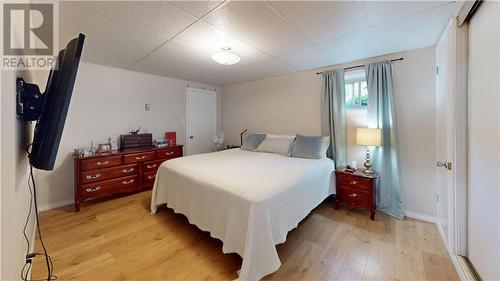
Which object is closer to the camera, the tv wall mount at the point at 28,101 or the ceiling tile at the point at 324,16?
the tv wall mount at the point at 28,101

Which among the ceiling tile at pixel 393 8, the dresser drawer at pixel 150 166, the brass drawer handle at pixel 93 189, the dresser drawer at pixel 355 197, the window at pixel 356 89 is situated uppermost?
the ceiling tile at pixel 393 8

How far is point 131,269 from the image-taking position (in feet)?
5.44

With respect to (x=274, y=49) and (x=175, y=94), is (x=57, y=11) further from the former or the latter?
(x=175, y=94)

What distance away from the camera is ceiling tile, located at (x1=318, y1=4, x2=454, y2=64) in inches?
70.9

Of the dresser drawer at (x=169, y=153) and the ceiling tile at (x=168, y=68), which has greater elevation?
the ceiling tile at (x=168, y=68)

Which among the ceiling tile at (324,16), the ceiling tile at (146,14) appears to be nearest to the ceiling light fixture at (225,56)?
the ceiling tile at (146,14)

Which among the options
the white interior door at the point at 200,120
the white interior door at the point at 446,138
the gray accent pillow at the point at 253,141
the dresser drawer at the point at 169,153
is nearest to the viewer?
the white interior door at the point at 446,138

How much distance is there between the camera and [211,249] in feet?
6.32

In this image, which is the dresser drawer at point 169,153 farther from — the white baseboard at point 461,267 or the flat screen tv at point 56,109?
the white baseboard at point 461,267

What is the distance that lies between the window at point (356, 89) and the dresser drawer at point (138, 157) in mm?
3443

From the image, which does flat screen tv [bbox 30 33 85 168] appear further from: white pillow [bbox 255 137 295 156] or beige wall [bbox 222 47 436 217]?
beige wall [bbox 222 47 436 217]

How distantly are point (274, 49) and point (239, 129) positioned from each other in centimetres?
251

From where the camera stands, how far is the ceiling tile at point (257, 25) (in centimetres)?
165

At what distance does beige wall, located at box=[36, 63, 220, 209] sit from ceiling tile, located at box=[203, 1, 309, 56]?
2473 mm
